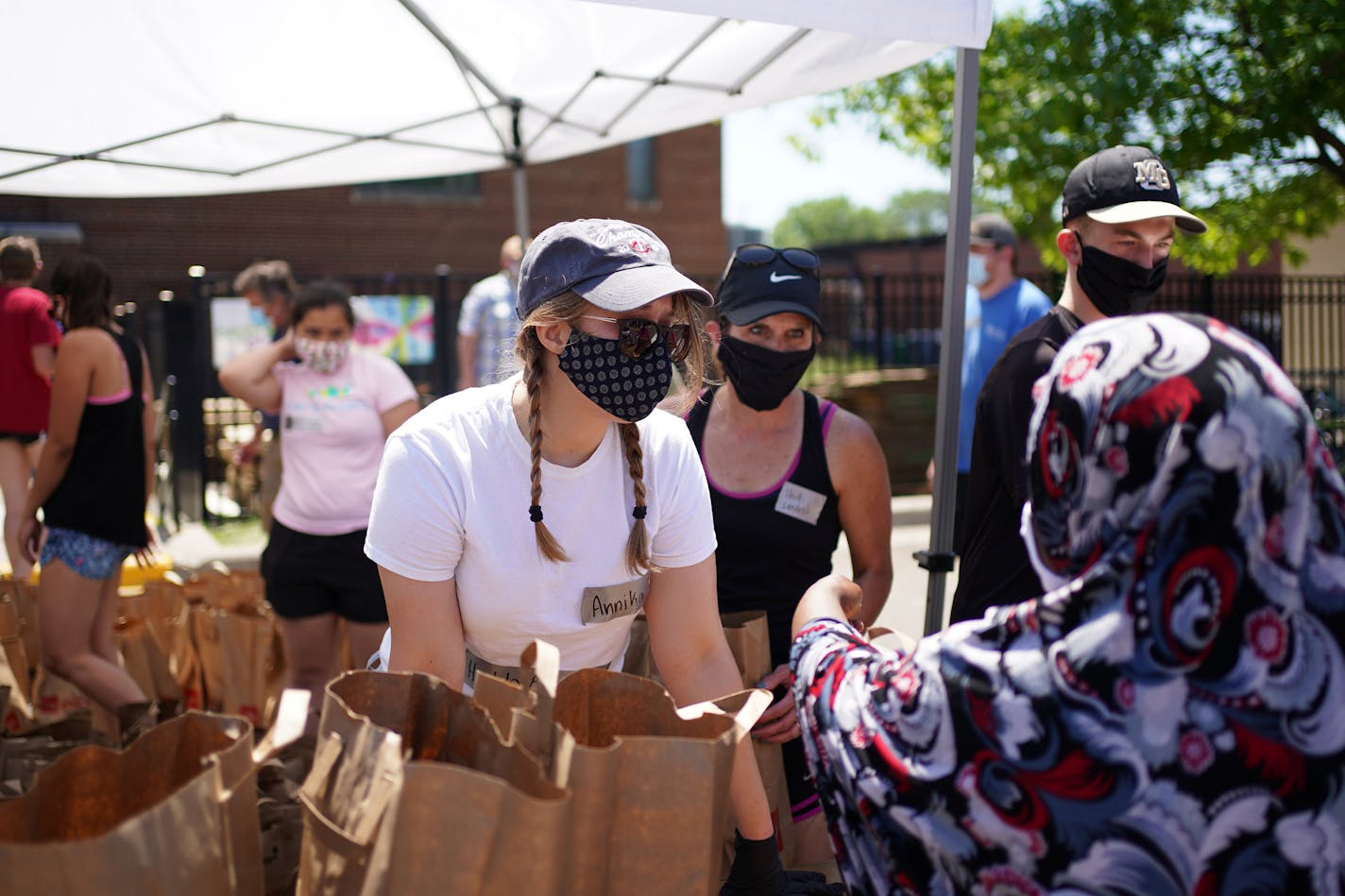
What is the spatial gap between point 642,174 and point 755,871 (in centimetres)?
2075

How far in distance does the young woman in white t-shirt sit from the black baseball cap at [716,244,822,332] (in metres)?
0.75

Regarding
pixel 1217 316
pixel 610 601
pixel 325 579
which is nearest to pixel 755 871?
pixel 610 601

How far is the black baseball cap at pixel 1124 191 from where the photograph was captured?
2.83 m

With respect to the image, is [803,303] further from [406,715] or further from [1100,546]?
[1100,546]

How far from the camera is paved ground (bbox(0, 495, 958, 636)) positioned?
800 centimetres

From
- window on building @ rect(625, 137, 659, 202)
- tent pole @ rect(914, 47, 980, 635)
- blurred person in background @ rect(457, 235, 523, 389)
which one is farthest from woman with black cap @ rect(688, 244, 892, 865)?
window on building @ rect(625, 137, 659, 202)

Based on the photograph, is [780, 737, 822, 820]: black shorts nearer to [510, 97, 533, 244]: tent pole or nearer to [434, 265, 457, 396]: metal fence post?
[510, 97, 533, 244]: tent pole

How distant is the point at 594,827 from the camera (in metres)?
1.62

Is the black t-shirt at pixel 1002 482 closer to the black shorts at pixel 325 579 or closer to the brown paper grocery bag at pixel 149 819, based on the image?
the brown paper grocery bag at pixel 149 819

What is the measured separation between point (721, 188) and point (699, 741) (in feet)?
70.0

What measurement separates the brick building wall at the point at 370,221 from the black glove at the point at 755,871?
1642 centimetres

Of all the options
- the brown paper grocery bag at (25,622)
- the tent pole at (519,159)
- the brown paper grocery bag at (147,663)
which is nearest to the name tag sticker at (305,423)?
the brown paper grocery bag at (147,663)

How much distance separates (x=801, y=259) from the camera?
10.6 feet

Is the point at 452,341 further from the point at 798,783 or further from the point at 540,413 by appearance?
the point at 540,413
